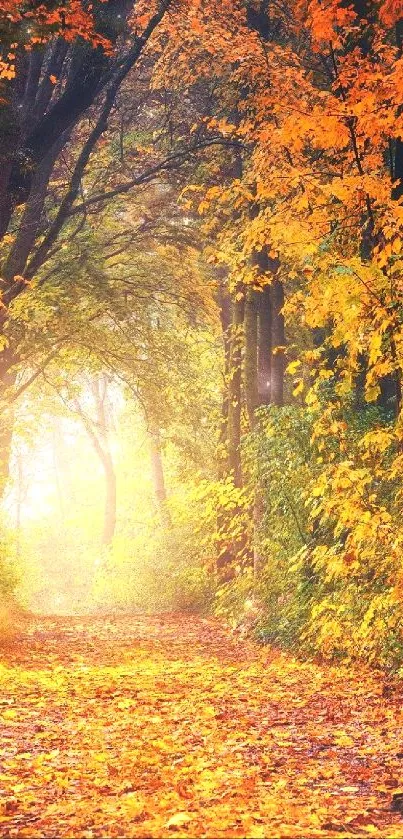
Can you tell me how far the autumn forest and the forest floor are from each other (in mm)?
36

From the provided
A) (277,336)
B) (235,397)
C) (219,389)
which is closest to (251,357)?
(277,336)

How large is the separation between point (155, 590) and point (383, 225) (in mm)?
16653

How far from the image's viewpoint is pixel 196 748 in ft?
22.4

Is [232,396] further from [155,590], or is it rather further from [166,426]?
[155,590]

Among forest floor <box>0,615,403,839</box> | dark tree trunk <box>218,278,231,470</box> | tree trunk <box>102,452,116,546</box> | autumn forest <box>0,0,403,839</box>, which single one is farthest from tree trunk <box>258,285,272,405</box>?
tree trunk <box>102,452,116,546</box>

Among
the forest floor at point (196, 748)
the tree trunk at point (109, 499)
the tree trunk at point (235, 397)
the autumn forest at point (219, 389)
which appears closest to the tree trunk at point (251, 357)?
the autumn forest at point (219, 389)

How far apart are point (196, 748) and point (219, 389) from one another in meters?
17.2

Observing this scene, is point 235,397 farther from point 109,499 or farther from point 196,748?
point 109,499

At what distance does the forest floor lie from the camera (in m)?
4.83

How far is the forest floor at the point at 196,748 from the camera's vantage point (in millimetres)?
4832

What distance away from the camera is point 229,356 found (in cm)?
1902

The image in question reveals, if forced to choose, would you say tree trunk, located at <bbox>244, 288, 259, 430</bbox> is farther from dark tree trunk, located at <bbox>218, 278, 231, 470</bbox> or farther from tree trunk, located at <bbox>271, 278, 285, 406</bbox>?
dark tree trunk, located at <bbox>218, 278, 231, 470</bbox>

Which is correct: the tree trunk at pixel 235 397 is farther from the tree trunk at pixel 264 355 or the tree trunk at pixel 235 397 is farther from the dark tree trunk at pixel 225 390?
the tree trunk at pixel 264 355

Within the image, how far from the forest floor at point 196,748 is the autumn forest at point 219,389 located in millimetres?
36
